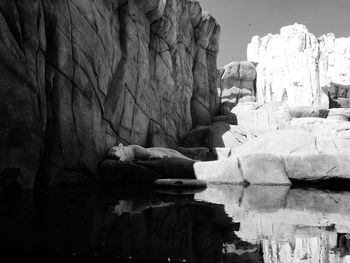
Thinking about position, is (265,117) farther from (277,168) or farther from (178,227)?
(178,227)

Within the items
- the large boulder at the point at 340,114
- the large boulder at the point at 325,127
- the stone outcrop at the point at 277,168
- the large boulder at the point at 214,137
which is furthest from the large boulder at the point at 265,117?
the stone outcrop at the point at 277,168

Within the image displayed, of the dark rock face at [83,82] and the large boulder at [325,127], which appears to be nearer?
the dark rock face at [83,82]

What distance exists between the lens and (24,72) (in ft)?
23.4

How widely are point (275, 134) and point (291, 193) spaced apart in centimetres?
496

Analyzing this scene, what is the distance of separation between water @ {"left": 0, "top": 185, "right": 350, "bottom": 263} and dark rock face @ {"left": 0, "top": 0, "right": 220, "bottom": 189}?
166 centimetres

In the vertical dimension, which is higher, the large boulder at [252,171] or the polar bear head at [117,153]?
the polar bear head at [117,153]

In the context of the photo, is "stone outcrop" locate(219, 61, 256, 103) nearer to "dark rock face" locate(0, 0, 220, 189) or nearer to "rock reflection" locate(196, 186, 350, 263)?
"dark rock face" locate(0, 0, 220, 189)

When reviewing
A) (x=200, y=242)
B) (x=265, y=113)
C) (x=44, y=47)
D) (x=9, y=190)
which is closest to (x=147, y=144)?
(x=44, y=47)

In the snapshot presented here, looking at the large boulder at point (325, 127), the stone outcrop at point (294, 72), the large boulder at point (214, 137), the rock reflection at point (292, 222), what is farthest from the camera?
the stone outcrop at point (294, 72)

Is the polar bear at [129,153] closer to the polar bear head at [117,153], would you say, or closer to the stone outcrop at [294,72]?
the polar bear head at [117,153]

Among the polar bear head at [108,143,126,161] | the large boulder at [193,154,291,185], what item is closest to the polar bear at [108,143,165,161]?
the polar bear head at [108,143,126,161]

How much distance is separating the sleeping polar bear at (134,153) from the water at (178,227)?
354cm

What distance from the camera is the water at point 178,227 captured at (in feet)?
10.6

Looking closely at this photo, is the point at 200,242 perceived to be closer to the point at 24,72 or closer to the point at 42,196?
the point at 42,196
